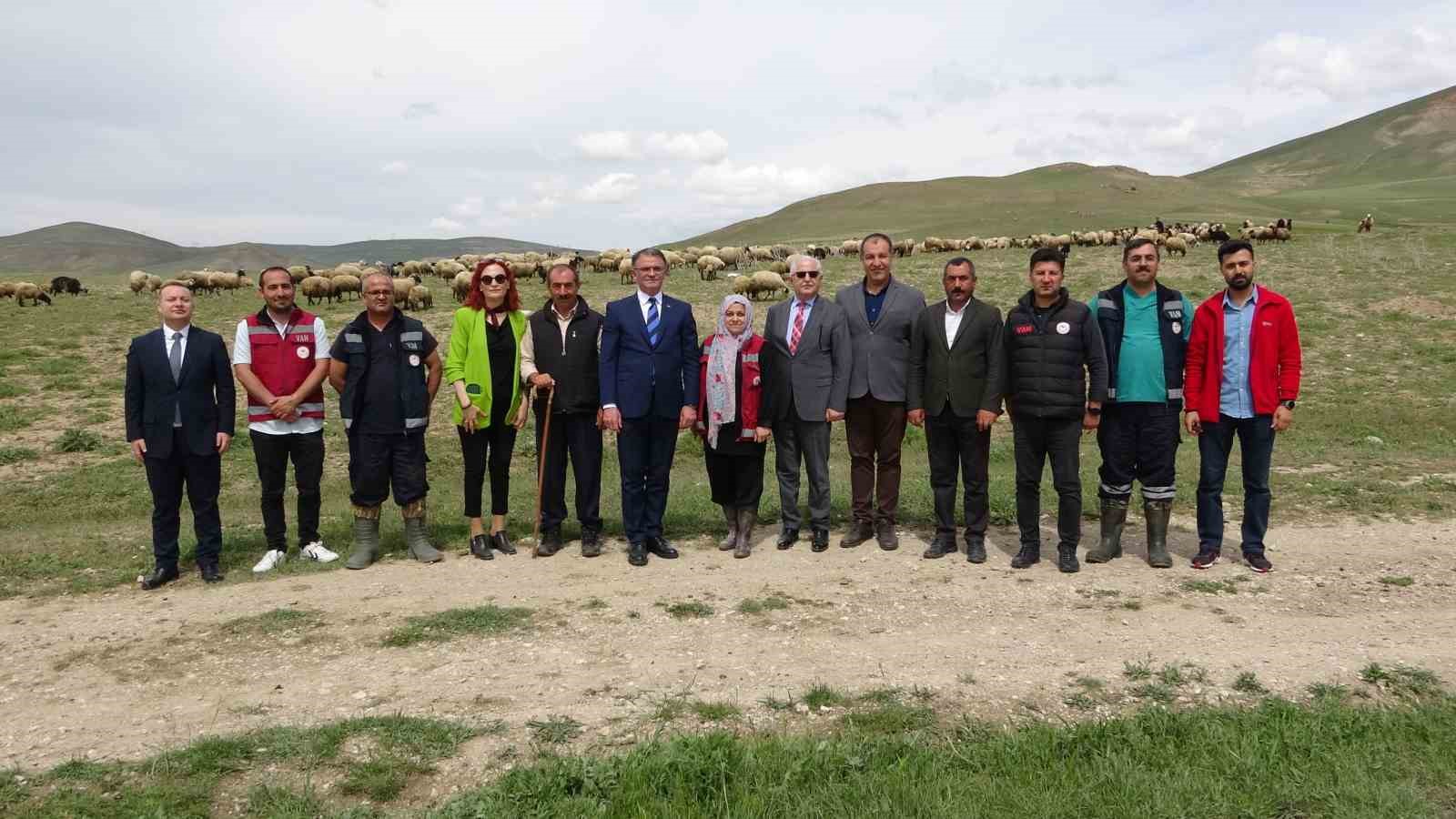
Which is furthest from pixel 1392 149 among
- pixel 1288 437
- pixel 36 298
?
pixel 36 298

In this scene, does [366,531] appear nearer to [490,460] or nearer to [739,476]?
[490,460]

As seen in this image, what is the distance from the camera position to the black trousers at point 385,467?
288 inches

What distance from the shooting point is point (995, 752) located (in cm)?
396

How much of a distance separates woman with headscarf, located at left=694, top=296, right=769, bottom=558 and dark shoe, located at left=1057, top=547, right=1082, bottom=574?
8.56ft

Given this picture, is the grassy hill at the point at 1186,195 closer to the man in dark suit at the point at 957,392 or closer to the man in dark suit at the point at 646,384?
the man in dark suit at the point at 957,392

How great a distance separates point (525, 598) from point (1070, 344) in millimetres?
4685

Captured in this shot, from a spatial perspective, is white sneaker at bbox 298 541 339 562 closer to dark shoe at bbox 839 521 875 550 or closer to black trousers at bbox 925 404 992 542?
dark shoe at bbox 839 521 875 550

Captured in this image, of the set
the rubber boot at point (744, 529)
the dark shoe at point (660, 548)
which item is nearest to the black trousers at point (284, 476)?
the dark shoe at point (660, 548)

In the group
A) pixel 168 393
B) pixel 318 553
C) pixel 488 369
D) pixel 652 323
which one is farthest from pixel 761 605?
pixel 168 393

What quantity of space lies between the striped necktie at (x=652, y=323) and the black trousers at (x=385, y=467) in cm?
222

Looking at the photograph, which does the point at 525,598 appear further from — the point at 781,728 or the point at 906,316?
the point at 906,316

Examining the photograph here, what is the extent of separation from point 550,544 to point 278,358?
2.82 meters

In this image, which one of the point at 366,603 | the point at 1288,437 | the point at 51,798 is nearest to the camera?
the point at 51,798

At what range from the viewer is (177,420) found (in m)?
6.90
